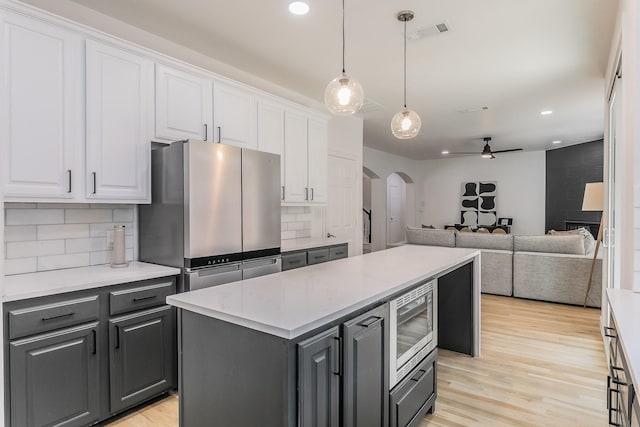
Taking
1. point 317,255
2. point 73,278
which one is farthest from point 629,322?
point 317,255

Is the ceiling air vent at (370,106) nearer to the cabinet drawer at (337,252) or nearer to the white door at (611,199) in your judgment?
the cabinet drawer at (337,252)

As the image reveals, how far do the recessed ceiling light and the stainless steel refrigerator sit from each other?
1.11m

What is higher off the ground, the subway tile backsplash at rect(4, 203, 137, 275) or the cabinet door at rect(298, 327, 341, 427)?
the subway tile backsplash at rect(4, 203, 137, 275)

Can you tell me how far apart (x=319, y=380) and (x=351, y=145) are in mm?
4685

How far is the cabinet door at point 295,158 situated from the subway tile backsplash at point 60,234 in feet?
5.41

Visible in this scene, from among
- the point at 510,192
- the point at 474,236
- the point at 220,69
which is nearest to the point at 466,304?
the point at 474,236

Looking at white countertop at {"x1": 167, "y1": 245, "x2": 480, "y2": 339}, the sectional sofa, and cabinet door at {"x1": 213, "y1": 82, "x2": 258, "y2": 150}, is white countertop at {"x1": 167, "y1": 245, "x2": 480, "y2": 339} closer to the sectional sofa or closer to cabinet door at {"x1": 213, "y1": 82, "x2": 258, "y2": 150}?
cabinet door at {"x1": 213, "y1": 82, "x2": 258, "y2": 150}

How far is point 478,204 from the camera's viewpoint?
996 cm

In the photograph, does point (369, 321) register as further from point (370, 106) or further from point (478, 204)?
point (478, 204)

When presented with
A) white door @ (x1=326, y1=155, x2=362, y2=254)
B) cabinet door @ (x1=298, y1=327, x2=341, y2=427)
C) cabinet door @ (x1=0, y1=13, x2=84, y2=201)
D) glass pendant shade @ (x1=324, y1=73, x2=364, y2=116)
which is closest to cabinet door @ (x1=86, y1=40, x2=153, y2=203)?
cabinet door @ (x1=0, y1=13, x2=84, y2=201)

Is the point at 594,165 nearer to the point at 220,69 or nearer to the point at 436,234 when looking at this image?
the point at 436,234

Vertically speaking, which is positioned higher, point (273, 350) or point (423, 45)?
point (423, 45)

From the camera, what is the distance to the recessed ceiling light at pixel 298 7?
2520 mm

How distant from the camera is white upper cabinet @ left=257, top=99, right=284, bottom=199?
3.60 m
